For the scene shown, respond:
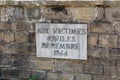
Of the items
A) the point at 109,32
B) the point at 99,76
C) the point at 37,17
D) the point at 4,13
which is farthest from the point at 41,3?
the point at 99,76

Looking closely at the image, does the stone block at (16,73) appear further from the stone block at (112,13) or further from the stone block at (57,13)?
the stone block at (112,13)

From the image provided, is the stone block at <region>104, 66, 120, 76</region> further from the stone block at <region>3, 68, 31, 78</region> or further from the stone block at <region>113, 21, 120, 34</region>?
the stone block at <region>3, 68, 31, 78</region>

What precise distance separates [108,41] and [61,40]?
0.61 meters

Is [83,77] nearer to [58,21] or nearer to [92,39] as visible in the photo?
[92,39]

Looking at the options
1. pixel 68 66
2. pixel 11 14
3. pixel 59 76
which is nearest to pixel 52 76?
pixel 59 76

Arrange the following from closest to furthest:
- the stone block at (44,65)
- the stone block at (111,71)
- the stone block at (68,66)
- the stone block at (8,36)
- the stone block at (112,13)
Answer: the stone block at (112,13), the stone block at (111,71), the stone block at (68,66), the stone block at (44,65), the stone block at (8,36)

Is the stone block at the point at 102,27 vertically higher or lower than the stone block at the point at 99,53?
higher

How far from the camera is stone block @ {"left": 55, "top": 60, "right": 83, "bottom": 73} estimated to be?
4.13 m

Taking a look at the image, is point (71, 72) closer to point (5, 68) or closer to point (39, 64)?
point (39, 64)

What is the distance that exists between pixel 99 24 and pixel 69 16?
40cm

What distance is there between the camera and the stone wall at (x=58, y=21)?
3.97 metres

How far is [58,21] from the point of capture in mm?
4133

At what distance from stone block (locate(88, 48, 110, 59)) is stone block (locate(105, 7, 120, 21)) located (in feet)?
1.33

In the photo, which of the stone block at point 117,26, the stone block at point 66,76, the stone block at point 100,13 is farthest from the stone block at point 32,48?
the stone block at point 117,26
